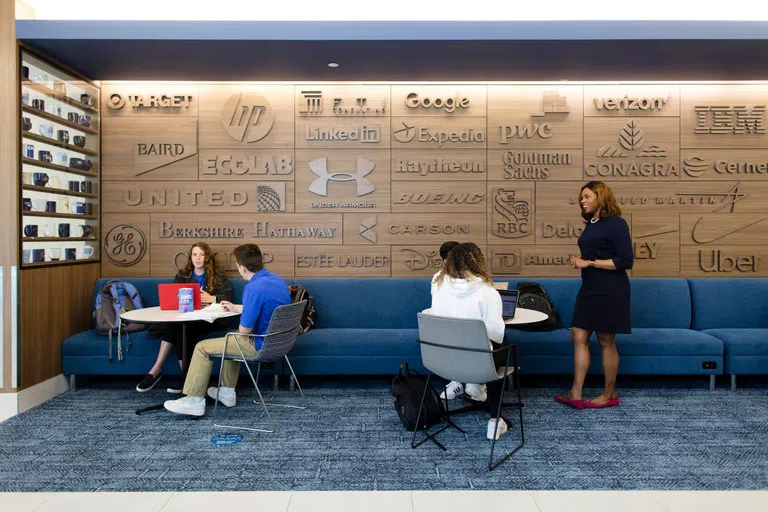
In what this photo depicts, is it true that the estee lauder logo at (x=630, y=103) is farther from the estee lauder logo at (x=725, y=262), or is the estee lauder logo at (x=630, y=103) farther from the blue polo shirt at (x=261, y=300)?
the blue polo shirt at (x=261, y=300)

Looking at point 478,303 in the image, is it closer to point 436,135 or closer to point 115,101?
point 436,135

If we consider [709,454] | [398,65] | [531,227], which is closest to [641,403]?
[709,454]

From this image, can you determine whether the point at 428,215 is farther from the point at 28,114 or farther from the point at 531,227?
the point at 28,114

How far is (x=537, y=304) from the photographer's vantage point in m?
5.30

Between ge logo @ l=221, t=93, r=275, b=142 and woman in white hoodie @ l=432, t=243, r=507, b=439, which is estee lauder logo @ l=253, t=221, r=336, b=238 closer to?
ge logo @ l=221, t=93, r=275, b=142

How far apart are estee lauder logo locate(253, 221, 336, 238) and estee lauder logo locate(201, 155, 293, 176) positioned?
22.7 inches

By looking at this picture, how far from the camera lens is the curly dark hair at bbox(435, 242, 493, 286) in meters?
3.55

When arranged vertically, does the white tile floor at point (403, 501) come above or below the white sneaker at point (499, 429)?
below

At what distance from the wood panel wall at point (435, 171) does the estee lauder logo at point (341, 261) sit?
0.05 feet

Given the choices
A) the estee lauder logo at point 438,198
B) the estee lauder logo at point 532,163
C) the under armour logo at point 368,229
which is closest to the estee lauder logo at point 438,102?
the estee lauder logo at point 532,163

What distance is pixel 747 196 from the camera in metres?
5.85

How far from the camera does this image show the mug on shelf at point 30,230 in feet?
14.8

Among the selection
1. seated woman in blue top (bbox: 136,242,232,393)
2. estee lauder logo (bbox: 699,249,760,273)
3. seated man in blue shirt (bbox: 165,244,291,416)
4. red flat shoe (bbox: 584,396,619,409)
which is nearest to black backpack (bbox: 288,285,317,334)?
seated woman in blue top (bbox: 136,242,232,393)

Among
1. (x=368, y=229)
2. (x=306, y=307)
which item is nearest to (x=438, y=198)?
(x=368, y=229)
